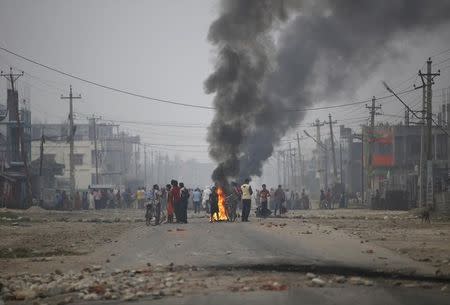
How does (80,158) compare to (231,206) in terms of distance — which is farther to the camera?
(80,158)

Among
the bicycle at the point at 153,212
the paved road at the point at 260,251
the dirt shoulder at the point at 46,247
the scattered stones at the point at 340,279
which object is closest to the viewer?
the scattered stones at the point at 340,279

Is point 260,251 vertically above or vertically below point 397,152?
below

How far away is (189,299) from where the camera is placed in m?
9.77

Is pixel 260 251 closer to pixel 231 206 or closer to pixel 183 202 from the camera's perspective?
pixel 183 202

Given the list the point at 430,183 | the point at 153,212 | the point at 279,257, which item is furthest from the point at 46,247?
the point at 430,183

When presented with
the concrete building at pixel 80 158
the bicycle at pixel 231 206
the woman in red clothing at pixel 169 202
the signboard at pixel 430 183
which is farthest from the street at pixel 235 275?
the concrete building at pixel 80 158

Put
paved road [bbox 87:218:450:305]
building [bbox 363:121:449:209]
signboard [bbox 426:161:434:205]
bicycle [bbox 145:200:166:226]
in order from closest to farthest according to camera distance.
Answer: paved road [bbox 87:218:450:305] < bicycle [bbox 145:200:166:226] < signboard [bbox 426:161:434:205] < building [bbox 363:121:449:209]

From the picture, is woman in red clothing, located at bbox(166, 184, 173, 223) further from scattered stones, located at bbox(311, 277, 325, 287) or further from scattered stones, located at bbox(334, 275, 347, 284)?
scattered stones, located at bbox(311, 277, 325, 287)

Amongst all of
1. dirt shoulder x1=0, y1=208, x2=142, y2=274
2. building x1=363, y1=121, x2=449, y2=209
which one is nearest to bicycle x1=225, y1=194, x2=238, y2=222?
dirt shoulder x1=0, y1=208, x2=142, y2=274

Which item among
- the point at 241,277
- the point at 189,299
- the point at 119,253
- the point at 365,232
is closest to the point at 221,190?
the point at 365,232

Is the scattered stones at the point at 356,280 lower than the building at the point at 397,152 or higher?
lower

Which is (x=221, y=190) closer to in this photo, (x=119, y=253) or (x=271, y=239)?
(x=271, y=239)

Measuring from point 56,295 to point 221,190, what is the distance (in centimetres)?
2215

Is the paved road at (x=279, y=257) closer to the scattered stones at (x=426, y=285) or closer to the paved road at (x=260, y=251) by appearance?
the paved road at (x=260, y=251)
